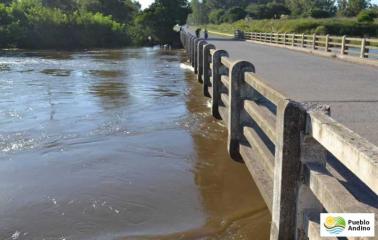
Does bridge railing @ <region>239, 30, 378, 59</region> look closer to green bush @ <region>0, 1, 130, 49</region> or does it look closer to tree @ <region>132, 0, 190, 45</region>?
tree @ <region>132, 0, 190, 45</region>

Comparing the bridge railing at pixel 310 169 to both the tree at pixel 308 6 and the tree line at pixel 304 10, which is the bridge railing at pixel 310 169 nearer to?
the tree line at pixel 304 10

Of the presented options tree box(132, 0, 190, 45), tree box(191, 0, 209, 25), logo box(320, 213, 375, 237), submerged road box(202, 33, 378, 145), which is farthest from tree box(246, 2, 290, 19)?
logo box(320, 213, 375, 237)

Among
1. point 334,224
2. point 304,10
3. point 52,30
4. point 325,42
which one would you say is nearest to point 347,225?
point 334,224

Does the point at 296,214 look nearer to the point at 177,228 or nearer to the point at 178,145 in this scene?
the point at 177,228

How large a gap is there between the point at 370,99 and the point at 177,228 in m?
4.74

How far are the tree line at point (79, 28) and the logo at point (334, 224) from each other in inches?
2468

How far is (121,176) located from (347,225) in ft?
17.2

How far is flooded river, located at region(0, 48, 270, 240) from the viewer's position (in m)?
5.86

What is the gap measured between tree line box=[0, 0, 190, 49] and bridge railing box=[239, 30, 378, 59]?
25968 mm

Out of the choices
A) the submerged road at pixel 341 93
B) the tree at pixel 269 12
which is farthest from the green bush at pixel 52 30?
the submerged road at pixel 341 93

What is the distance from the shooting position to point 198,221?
6.02 m

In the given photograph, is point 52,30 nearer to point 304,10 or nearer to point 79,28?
point 79,28

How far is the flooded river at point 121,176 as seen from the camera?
5859mm

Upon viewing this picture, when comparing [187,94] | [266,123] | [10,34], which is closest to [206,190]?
[266,123]
